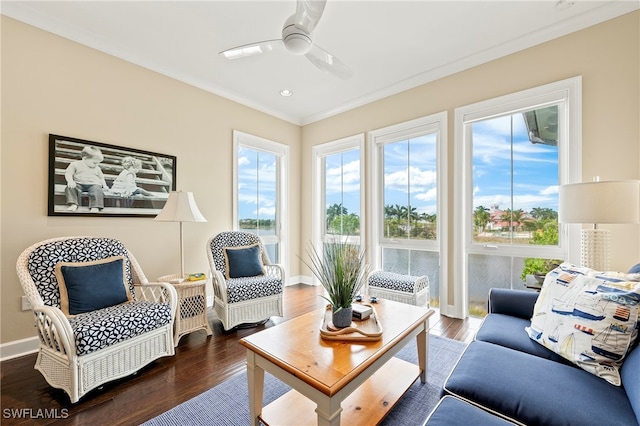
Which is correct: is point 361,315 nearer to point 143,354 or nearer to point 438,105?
point 143,354

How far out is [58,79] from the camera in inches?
97.7

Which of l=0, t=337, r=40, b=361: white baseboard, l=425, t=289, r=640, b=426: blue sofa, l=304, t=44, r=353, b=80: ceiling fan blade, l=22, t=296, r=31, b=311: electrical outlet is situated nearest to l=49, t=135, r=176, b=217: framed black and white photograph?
l=22, t=296, r=31, b=311: electrical outlet

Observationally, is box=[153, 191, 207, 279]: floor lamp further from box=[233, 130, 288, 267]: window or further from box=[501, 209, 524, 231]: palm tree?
box=[501, 209, 524, 231]: palm tree

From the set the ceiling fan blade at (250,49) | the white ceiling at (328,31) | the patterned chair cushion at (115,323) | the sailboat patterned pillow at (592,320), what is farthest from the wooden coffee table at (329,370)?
the white ceiling at (328,31)

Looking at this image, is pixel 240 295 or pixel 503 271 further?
pixel 503 271

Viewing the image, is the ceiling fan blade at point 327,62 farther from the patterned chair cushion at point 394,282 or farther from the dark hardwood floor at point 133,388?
the dark hardwood floor at point 133,388

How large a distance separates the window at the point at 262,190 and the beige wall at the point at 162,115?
0.31 metres

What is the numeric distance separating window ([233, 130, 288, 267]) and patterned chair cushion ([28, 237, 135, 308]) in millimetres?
1609

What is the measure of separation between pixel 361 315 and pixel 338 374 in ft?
1.96

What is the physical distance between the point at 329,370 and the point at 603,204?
6.89 feet

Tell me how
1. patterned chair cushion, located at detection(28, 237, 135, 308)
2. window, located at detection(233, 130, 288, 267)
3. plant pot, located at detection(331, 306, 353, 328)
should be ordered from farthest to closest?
window, located at detection(233, 130, 288, 267)
patterned chair cushion, located at detection(28, 237, 135, 308)
plant pot, located at detection(331, 306, 353, 328)

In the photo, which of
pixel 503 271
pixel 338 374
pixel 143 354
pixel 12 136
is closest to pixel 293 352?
pixel 338 374

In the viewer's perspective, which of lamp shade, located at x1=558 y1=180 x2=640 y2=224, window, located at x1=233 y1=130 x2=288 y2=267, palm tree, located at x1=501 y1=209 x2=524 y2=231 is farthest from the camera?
window, located at x1=233 y1=130 x2=288 y2=267

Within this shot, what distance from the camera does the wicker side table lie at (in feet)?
8.21
